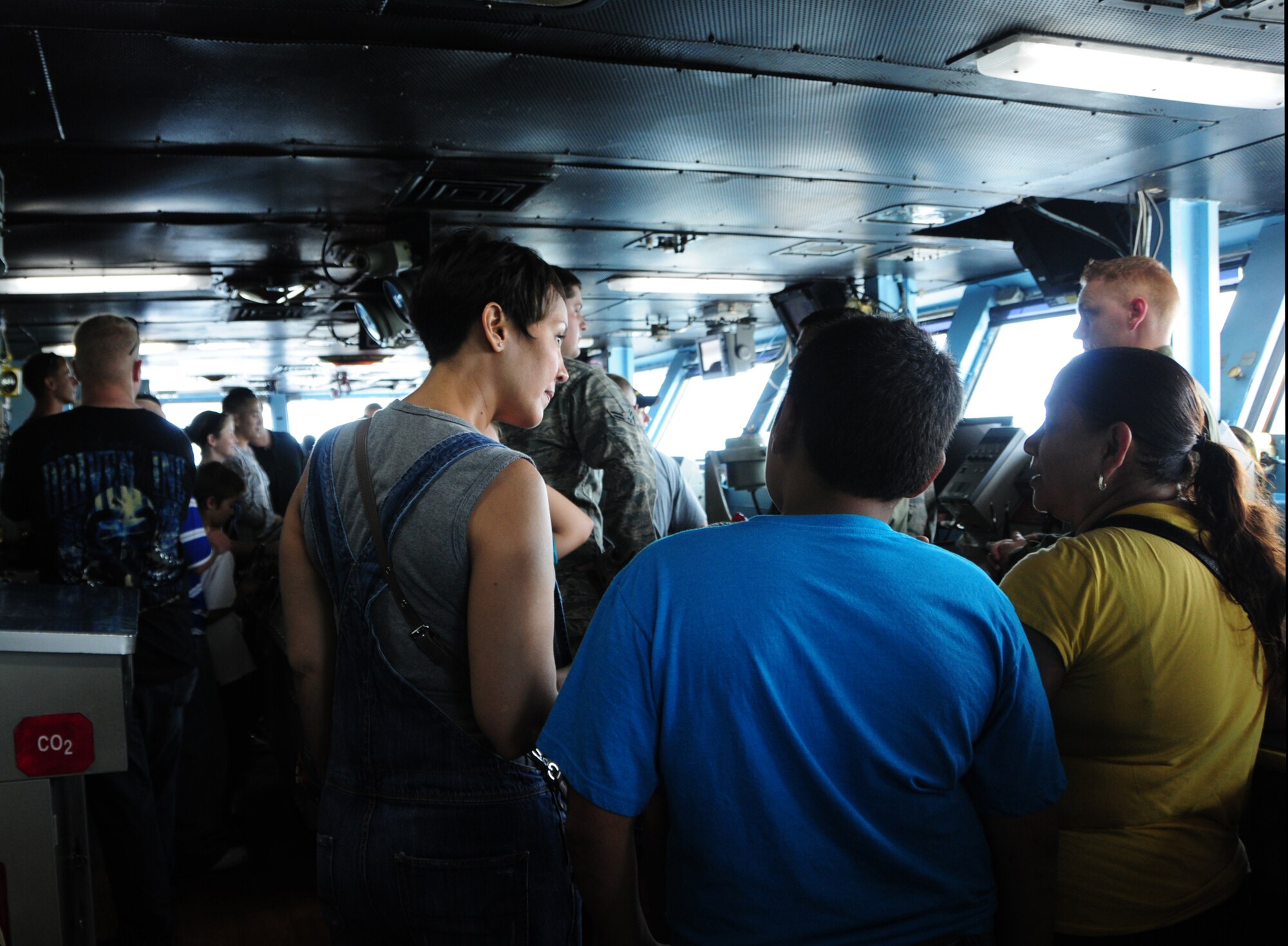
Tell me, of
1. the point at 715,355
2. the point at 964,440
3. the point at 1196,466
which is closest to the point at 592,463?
the point at 1196,466

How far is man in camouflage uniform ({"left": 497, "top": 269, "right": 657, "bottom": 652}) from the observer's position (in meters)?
2.54

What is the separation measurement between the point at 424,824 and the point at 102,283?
5.86 m

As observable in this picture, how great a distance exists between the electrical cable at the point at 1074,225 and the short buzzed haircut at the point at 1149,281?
283cm

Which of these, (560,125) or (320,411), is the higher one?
(560,125)

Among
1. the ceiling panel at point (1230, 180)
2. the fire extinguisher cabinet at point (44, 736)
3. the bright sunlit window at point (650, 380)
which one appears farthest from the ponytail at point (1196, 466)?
the bright sunlit window at point (650, 380)

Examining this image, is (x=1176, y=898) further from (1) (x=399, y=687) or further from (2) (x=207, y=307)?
(2) (x=207, y=307)

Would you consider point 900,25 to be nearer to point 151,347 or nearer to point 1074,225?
point 1074,225

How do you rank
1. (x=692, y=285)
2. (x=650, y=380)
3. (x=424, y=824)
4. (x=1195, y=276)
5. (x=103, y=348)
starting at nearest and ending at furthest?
(x=424, y=824) < (x=103, y=348) < (x=1195, y=276) < (x=692, y=285) < (x=650, y=380)

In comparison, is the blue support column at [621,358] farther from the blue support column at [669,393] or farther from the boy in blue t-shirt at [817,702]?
the boy in blue t-shirt at [817,702]

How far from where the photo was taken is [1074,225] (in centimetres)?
521

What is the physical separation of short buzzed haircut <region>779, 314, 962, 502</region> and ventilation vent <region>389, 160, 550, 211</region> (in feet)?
11.2

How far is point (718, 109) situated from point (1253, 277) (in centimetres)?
402

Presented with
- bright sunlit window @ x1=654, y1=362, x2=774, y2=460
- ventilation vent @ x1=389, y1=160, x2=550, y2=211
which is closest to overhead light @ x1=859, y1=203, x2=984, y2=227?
ventilation vent @ x1=389, y1=160, x2=550, y2=211

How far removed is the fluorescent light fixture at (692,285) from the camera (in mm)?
7129
